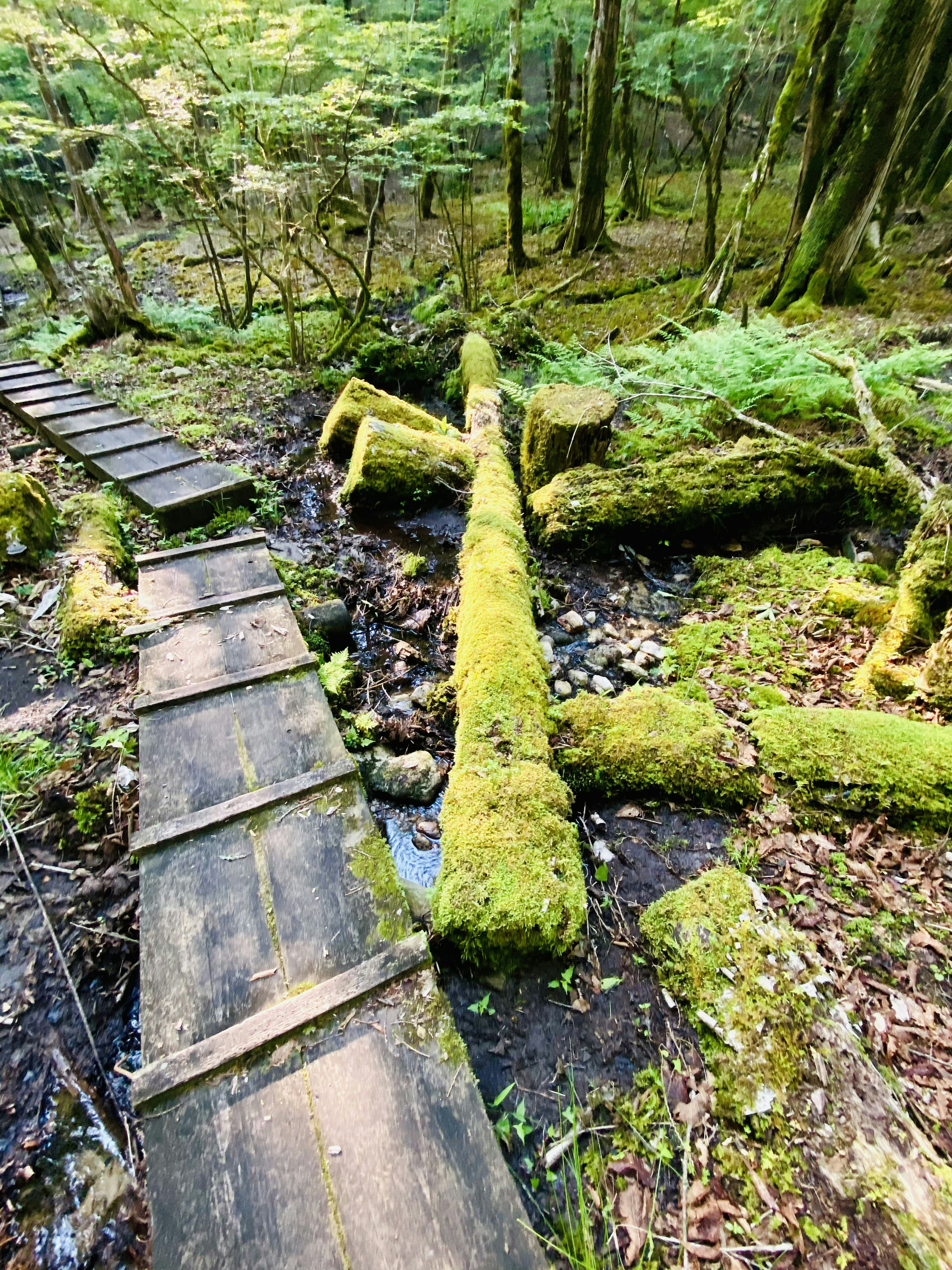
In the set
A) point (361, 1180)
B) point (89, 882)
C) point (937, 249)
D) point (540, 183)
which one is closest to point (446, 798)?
point (361, 1180)

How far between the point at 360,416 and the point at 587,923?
5665 millimetres

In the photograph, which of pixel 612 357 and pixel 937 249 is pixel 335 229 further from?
pixel 937 249

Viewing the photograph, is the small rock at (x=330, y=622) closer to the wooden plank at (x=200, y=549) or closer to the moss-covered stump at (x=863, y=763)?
the wooden plank at (x=200, y=549)

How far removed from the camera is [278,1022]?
1771 millimetres

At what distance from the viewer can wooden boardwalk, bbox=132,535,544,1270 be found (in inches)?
57.5

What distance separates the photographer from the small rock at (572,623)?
4.29 m

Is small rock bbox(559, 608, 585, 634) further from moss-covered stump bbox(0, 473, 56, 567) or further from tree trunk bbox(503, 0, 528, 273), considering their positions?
tree trunk bbox(503, 0, 528, 273)

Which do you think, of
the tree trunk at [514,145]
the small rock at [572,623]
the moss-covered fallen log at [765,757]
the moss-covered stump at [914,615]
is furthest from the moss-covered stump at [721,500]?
the tree trunk at [514,145]

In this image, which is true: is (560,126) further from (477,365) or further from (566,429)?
(566,429)

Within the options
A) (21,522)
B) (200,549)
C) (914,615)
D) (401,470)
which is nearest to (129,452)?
(21,522)

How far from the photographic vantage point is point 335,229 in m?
14.8

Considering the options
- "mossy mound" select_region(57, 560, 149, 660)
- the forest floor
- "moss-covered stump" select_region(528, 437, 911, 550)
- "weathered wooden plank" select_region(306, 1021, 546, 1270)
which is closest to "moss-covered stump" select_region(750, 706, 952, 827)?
the forest floor

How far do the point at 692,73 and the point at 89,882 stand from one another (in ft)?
59.1

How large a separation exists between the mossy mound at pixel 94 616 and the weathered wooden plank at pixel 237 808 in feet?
4.49
